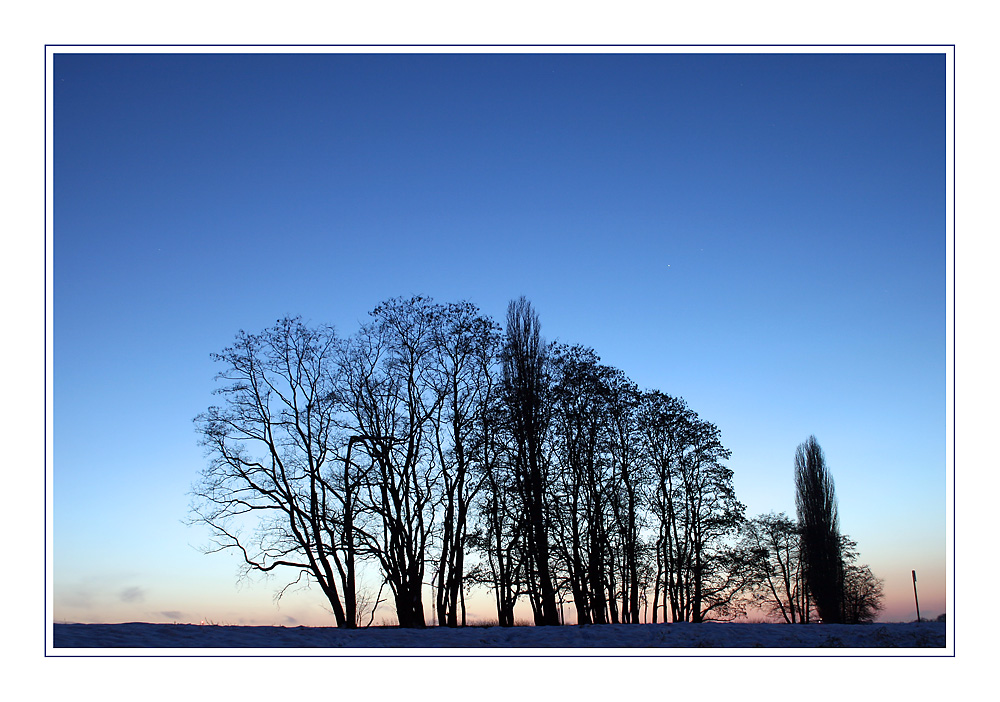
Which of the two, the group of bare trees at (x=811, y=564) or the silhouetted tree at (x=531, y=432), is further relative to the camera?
the group of bare trees at (x=811, y=564)

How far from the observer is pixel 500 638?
12.8 meters

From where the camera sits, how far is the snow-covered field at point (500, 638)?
10398 millimetres

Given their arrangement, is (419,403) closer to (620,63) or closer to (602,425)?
(602,425)

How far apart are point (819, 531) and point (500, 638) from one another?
15869mm

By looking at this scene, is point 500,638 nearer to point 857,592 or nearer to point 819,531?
point 857,592

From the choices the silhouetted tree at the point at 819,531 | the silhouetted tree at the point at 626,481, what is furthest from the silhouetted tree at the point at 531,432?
the silhouetted tree at the point at 819,531

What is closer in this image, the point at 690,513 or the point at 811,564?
the point at 690,513

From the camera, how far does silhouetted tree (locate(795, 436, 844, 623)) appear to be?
2178 centimetres

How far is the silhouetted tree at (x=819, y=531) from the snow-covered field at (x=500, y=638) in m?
7.15
